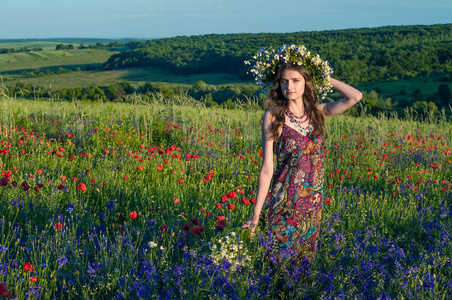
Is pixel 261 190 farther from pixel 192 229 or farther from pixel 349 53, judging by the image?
pixel 349 53

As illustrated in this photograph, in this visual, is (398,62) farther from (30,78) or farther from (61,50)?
(61,50)

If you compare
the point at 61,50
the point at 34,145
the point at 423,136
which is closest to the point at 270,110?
the point at 34,145

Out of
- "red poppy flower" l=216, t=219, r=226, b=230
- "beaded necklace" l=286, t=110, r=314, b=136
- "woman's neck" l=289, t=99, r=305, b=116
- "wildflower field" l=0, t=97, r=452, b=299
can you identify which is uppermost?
"woman's neck" l=289, t=99, r=305, b=116

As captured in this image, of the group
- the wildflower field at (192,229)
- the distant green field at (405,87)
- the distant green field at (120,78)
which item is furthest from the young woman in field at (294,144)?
the distant green field at (120,78)

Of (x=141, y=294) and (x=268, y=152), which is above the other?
(x=268, y=152)

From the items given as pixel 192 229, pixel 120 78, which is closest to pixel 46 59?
pixel 120 78

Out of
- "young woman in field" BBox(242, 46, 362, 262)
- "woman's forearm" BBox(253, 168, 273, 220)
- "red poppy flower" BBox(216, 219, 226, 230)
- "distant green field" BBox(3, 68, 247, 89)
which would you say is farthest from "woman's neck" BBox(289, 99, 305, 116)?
"distant green field" BBox(3, 68, 247, 89)

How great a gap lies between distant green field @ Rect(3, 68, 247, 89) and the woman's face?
5677cm

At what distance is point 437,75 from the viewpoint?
47.6 meters

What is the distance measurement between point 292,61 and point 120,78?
67.6 meters

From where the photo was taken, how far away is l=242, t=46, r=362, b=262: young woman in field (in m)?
2.68

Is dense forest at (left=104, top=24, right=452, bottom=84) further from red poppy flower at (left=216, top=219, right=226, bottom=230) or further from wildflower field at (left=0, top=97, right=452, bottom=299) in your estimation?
red poppy flower at (left=216, top=219, right=226, bottom=230)

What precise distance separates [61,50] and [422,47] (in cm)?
8997

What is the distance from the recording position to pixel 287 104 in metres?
2.85
